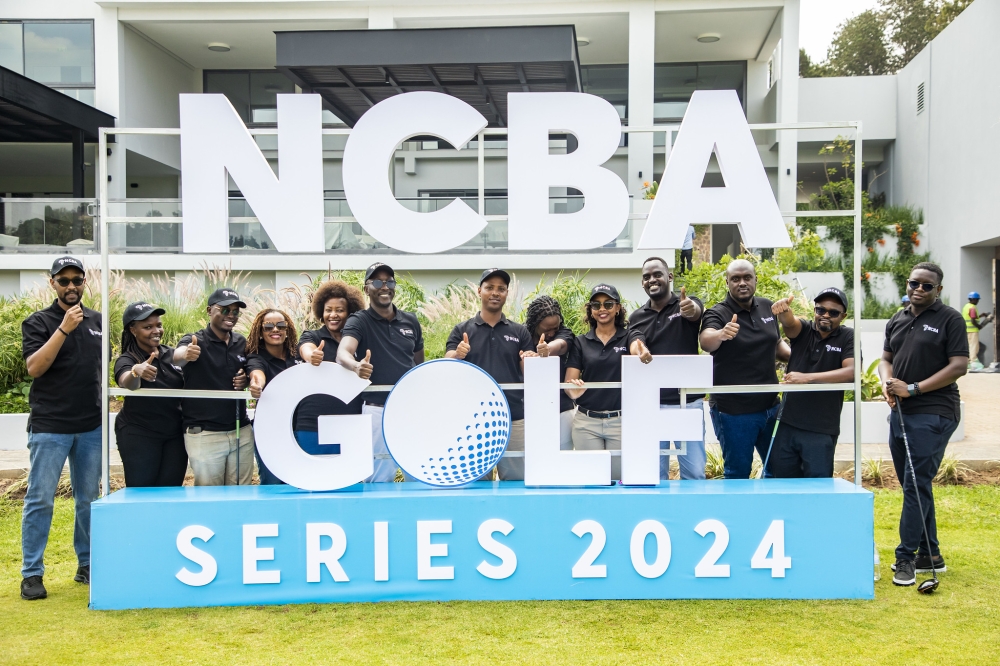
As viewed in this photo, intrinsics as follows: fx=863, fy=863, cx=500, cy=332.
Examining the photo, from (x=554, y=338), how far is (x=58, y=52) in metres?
17.7

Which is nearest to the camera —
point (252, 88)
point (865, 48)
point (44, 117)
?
point (44, 117)

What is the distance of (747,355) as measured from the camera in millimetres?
5105

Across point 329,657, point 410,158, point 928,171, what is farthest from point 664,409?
point 928,171

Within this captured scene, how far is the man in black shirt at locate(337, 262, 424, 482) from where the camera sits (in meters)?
5.10

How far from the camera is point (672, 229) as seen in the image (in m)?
4.91

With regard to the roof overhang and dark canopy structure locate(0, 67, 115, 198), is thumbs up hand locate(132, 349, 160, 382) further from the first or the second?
the roof overhang

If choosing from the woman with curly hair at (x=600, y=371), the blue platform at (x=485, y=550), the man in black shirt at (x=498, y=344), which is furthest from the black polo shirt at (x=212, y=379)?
the woman with curly hair at (x=600, y=371)

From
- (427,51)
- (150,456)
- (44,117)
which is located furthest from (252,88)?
(150,456)

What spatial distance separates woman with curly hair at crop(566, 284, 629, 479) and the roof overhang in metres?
14.5

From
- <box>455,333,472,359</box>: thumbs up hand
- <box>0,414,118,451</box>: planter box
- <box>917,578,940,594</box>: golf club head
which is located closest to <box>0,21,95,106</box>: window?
<box>0,414,118,451</box>: planter box

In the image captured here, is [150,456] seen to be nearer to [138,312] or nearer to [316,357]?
[138,312]

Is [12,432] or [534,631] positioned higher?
[12,432]

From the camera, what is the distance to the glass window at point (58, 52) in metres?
18.6

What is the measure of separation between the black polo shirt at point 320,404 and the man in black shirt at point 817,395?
2488mm
